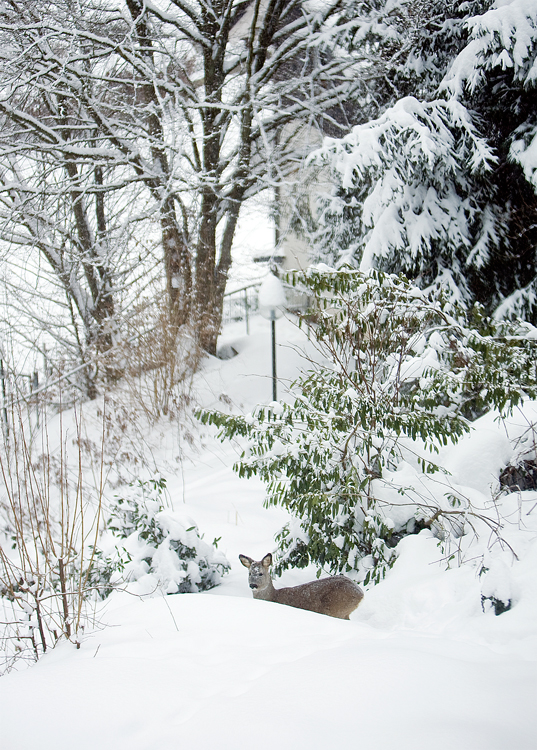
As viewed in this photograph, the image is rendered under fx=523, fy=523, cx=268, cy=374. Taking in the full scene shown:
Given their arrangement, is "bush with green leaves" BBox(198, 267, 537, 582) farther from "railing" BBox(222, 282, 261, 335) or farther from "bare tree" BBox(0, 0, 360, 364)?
"railing" BBox(222, 282, 261, 335)

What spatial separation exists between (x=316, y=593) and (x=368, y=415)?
1181mm

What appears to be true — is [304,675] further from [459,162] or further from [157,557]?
[459,162]

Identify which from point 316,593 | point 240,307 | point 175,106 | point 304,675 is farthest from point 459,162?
point 240,307

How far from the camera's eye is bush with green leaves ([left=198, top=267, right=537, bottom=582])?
10.7 ft

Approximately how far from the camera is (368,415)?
348 centimetres

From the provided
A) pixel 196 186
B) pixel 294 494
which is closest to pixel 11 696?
pixel 294 494

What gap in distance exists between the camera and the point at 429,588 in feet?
9.45

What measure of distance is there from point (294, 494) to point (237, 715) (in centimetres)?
171

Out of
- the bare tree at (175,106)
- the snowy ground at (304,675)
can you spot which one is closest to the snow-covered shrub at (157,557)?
the snowy ground at (304,675)

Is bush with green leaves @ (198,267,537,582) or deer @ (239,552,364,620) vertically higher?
bush with green leaves @ (198,267,537,582)

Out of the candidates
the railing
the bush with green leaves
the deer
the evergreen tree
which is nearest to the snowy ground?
the deer

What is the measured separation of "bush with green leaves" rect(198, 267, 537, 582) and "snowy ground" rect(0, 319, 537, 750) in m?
0.30

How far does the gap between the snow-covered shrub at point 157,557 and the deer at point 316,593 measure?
517 millimetres

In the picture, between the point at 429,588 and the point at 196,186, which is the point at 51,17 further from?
the point at 429,588
